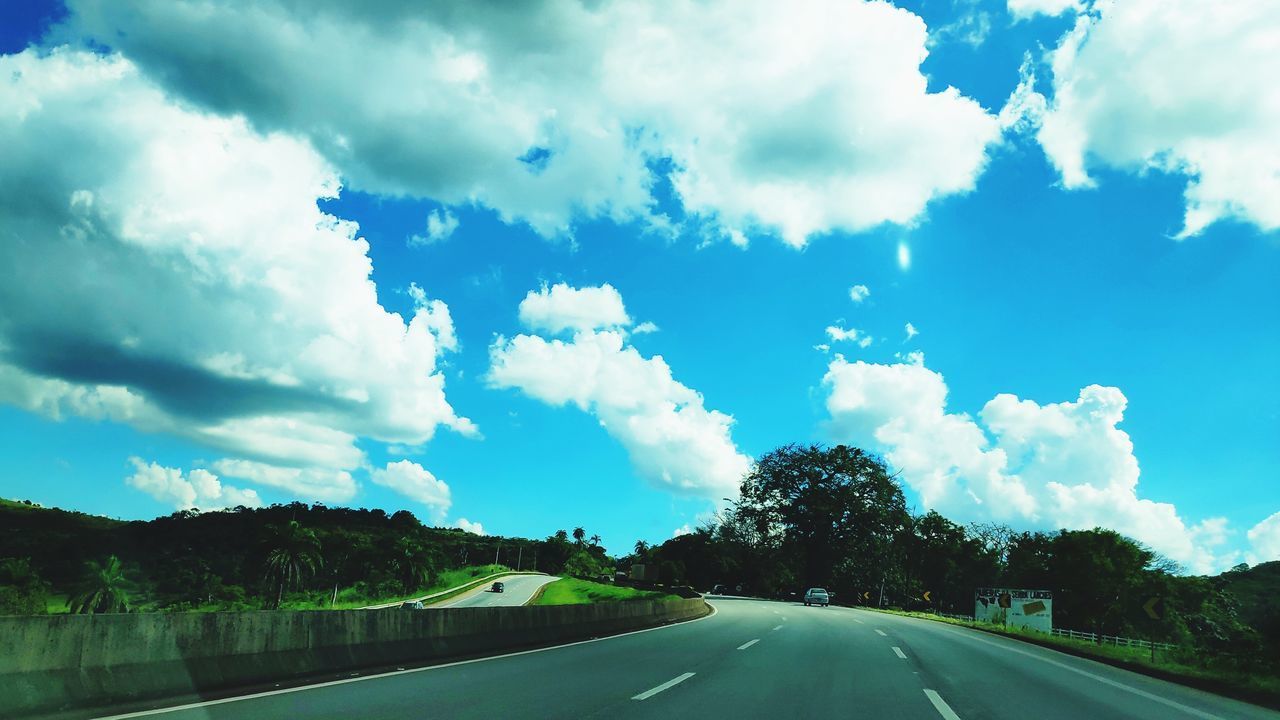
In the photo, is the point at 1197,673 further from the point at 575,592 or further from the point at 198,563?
the point at 198,563

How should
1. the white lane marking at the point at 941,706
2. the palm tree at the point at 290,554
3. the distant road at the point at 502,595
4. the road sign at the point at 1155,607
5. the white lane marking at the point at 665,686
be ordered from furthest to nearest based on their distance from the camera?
the distant road at the point at 502,595 → the palm tree at the point at 290,554 → the road sign at the point at 1155,607 → the white lane marking at the point at 665,686 → the white lane marking at the point at 941,706

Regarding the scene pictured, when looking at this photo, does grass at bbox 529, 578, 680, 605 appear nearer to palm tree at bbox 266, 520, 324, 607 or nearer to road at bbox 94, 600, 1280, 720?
palm tree at bbox 266, 520, 324, 607

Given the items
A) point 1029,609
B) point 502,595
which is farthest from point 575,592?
point 1029,609

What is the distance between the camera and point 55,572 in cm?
7094

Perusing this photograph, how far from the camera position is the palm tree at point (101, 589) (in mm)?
64812

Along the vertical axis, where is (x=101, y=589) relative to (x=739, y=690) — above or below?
below

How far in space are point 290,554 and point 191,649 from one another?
298ft

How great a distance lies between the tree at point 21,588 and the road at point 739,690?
60.7 m

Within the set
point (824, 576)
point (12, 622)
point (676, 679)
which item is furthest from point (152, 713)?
point (824, 576)

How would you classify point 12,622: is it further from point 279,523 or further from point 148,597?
point 279,523

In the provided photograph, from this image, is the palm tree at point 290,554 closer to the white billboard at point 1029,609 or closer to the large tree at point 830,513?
the large tree at point 830,513

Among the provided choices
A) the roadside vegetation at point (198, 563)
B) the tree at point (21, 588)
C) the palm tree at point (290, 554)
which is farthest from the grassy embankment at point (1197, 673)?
the palm tree at point (290, 554)

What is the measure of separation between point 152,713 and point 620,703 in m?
4.39

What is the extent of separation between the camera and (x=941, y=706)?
8.62 meters
